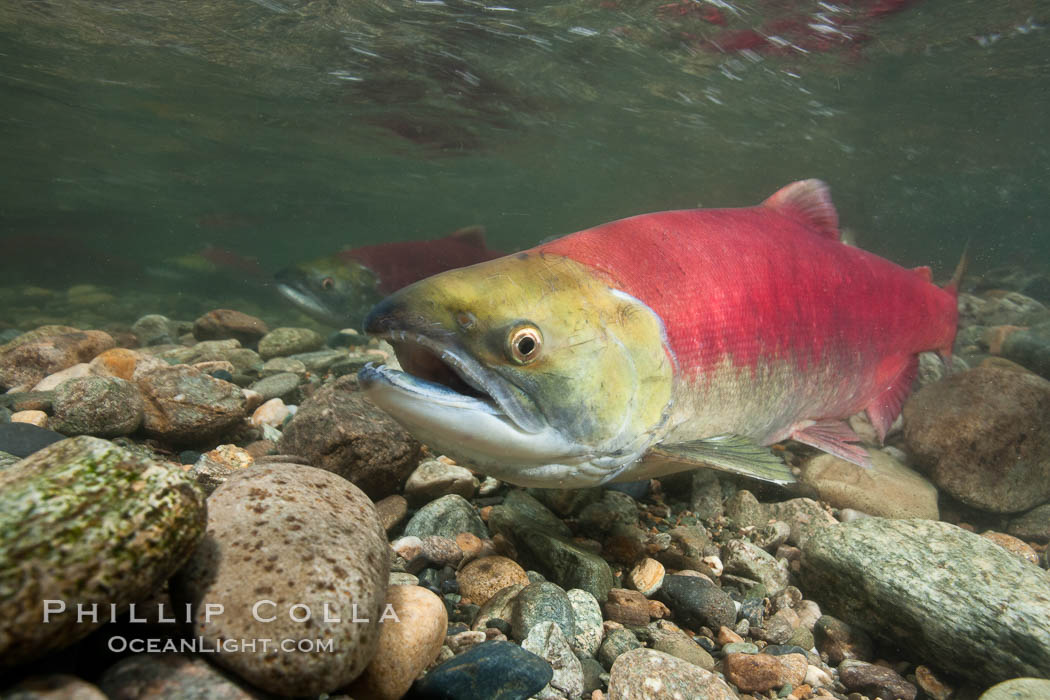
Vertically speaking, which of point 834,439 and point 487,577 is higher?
point 834,439

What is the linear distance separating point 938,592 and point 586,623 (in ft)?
5.39

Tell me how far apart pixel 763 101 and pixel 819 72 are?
2.70 m

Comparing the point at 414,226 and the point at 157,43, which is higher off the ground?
the point at 157,43

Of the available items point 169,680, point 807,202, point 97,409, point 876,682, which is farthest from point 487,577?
point 807,202

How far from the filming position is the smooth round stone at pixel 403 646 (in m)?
1.67

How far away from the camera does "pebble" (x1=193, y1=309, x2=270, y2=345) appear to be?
278 inches

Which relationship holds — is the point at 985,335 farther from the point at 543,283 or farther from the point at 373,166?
the point at 373,166

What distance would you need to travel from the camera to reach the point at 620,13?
37.8 feet

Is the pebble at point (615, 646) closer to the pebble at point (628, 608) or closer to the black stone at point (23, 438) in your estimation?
the pebble at point (628, 608)

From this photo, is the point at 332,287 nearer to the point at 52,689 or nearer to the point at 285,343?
the point at 285,343

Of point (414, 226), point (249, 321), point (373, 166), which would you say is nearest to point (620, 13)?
point (249, 321)

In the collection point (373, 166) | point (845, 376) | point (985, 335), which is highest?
point (845, 376)

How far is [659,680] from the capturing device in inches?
76.0

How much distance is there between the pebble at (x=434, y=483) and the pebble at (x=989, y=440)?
11.9 ft
